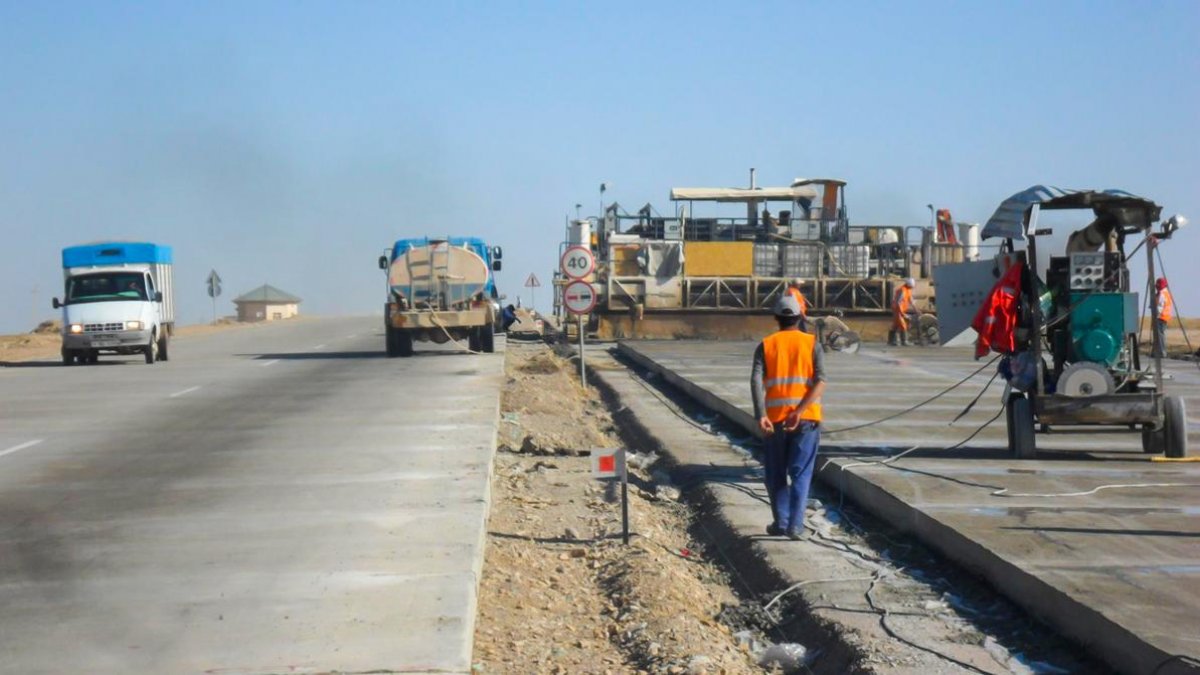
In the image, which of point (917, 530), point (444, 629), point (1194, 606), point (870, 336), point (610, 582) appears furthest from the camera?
point (870, 336)

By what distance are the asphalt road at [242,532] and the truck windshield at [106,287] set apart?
1052cm

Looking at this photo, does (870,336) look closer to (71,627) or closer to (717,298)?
(717,298)

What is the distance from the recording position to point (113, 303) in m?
31.2

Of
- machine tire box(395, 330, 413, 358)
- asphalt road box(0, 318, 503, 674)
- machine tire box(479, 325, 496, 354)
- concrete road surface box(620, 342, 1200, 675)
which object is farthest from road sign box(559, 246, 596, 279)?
machine tire box(395, 330, 413, 358)

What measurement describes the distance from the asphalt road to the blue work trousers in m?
2.16

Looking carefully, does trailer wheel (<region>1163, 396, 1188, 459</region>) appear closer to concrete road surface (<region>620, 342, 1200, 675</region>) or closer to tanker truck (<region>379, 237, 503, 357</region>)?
concrete road surface (<region>620, 342, 1200, 675</region>)

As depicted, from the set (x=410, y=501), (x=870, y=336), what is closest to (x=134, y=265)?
(x=870, y=336)

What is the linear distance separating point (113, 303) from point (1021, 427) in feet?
75.4

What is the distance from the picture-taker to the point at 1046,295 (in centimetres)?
1330

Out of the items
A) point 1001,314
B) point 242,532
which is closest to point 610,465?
point 242,532

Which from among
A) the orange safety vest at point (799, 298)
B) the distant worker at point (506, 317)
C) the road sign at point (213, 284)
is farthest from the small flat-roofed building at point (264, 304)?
the orange safety vest at point (799, 298)

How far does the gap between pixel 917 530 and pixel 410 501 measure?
382 cm

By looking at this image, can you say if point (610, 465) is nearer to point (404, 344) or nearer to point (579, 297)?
point (579, 297)

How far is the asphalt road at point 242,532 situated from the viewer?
689 centimetres
